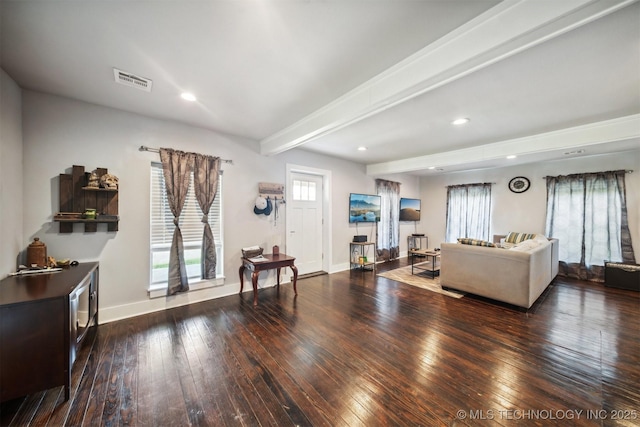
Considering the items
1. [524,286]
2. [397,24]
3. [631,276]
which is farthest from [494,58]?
[631,276]

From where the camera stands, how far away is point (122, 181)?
2.82 metres

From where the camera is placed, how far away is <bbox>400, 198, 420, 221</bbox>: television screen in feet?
22.5

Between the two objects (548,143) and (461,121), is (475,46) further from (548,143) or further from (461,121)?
(548,143)

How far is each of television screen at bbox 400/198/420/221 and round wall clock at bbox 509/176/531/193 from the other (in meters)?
2.29

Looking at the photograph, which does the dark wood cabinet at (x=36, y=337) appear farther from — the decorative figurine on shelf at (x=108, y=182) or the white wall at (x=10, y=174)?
the decorative figurine on shelf at (x=108, y=182)

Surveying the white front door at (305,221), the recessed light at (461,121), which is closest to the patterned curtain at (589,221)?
the recessed light at (461,121)

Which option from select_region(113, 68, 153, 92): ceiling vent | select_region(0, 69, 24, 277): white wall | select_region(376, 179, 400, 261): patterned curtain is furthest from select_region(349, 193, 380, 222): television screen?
select_region(0, 69, 24, 277): white wall

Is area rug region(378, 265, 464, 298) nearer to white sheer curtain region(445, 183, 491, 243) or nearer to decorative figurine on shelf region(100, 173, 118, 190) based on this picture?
white sheer curtain region(445, 183, 491, 243)

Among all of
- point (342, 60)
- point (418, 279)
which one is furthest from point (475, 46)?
point (418, 279)

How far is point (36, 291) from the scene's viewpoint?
1.65m

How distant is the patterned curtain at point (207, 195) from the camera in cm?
332

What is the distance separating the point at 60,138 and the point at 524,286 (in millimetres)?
5758

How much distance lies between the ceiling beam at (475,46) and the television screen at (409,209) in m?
4.95

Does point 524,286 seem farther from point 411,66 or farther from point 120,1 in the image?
point 120,1
